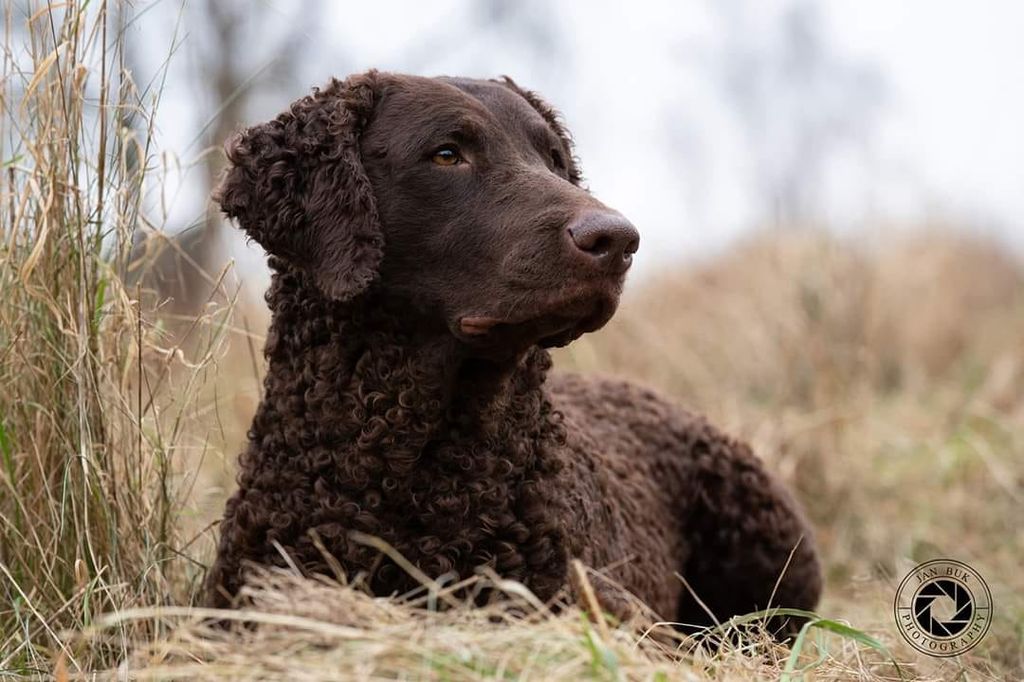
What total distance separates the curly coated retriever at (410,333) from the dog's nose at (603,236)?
23mm

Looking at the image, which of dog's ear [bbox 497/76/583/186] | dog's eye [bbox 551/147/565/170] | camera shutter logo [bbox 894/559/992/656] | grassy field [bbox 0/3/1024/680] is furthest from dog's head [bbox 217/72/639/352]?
camera shutter logo [bbox 894/559/992/656]

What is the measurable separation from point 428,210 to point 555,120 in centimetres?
88

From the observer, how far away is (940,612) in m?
3.60

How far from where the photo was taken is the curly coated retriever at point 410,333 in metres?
2.87

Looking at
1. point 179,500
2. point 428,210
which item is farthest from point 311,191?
point 179,500

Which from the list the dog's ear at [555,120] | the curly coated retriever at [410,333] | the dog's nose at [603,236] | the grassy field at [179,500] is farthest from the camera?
the dog's ear at [555,120]

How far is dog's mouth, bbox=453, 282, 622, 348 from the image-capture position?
8.96 ft

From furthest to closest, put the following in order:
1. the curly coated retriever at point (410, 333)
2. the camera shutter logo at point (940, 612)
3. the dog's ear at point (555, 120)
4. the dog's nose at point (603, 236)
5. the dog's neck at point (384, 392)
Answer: the dog's ear at point (555, 120)
the camera shutter logo at point (940, 612)
the dog's neck at point (384, 392)
the curly coated retriever at point (410, 333)
the dog's nose at point (603, 236)

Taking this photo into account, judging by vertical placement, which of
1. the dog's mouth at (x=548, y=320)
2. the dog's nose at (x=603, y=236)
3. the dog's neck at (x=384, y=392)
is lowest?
the dog's neck at (x=384, y=392)

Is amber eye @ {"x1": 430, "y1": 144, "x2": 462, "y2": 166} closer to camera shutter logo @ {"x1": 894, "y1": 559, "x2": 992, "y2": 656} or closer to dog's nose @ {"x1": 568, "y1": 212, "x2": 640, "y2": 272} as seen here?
dog's nose @ {"x1": 568, "y1": 212, "x2": 640, "y2": 272}

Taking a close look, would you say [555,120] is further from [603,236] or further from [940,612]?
[940,612]

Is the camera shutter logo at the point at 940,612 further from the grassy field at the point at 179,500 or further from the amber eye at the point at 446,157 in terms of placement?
the amber eye at the point at 446,157

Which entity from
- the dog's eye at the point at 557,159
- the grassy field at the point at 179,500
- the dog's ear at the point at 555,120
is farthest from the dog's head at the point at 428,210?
the grassy field at the point at 179,500

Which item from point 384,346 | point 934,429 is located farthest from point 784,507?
point 934,429
